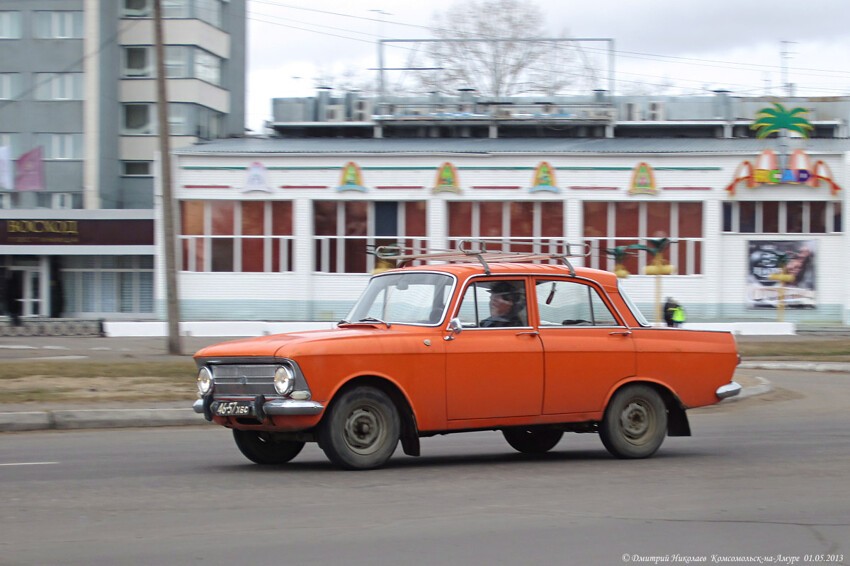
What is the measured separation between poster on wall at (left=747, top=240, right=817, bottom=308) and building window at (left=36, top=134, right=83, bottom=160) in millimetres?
31006

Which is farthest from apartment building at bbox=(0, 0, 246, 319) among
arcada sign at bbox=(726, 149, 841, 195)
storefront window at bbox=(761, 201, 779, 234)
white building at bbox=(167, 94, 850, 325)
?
storefront window at bbox=(761, 201, 779, 234)

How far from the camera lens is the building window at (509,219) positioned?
43.1 metres

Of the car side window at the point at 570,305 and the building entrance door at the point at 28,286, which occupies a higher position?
the car side window at the point at 570,305

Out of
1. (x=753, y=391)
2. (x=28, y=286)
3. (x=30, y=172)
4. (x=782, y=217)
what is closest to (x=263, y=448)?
(x=753, y=391)

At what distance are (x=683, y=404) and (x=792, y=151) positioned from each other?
113 feet

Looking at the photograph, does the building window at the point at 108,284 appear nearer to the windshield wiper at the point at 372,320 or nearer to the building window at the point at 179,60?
the building window at the point at 179,60

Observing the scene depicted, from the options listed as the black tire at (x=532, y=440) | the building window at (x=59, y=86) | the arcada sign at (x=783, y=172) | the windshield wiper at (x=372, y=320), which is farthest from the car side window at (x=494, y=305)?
the building window at (x=59, y=86)

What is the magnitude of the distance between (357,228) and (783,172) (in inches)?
605

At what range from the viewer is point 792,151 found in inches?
1681

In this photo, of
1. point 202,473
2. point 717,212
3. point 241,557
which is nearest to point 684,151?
point 717,212

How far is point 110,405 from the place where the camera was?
604 inches

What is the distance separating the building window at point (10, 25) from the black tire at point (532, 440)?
4978 centimetres

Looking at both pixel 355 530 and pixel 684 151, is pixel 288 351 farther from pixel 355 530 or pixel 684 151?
pixel 684 151

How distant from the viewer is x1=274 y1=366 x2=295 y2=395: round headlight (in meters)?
8.82
